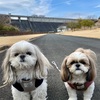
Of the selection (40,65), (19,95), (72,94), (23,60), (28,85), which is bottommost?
(72,94)

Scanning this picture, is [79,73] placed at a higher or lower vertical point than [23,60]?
lower

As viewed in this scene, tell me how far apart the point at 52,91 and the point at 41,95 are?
971 mm

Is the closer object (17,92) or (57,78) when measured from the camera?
(17,92)

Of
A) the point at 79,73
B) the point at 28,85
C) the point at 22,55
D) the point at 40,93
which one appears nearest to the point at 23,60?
the point at 22,55

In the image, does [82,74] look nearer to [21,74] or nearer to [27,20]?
[21,74]

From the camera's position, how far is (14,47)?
183 inches

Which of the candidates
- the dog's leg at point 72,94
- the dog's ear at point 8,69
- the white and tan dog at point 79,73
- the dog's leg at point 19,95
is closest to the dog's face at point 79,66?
the white and tan dog at point 79,73

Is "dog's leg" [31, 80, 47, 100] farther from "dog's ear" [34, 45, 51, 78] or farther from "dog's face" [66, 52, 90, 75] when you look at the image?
"dog's face" [66, 52, 90, 75]

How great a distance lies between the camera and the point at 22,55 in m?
4.57

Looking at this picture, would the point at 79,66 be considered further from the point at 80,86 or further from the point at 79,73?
the point at 80,86

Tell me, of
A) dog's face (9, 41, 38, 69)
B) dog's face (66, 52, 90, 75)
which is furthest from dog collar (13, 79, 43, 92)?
dog's face (66, 52, 90, 75)

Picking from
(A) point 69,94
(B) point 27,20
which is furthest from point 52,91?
(B) point 27,20

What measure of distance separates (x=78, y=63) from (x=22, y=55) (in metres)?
1.07

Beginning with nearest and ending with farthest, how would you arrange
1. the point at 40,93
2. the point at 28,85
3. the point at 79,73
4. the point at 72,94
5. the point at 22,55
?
1. the point at 22,55
2. the point at 79,73
3. the point at 28,85
4. the point at 40,93
5. the point at 72,94
